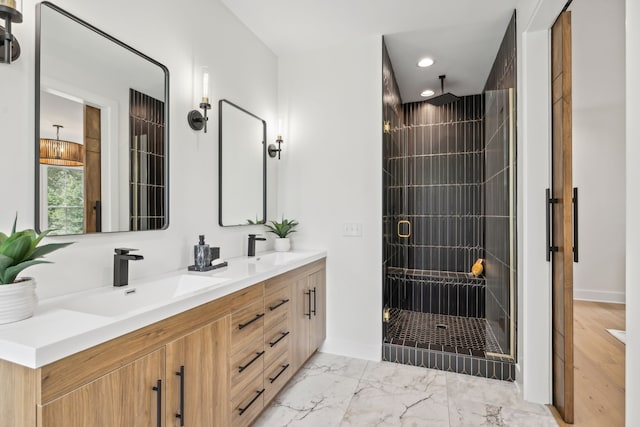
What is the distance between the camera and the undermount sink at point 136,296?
128 cm

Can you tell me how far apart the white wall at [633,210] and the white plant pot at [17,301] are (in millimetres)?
1842

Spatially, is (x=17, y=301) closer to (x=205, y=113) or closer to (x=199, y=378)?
(x=199, y=378)

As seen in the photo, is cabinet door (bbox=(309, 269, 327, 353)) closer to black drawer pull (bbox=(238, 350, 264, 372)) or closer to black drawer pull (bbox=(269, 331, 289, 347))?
black drawer pull (bbox=(269, 331, 289, 347))

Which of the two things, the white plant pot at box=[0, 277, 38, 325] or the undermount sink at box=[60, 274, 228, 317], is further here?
the undermount sink at box=[60, 274, 228, 317]

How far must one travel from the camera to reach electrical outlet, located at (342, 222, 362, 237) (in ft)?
8.90

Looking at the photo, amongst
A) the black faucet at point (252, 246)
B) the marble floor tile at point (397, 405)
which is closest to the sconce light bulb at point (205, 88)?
the black faucet at point (252, 246)

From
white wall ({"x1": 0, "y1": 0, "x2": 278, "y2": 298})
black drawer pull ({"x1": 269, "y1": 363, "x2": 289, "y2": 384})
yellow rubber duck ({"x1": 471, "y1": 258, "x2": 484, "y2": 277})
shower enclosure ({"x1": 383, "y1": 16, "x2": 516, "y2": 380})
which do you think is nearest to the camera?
white wall ({"x1": 0, "y1": 0, "x2": 278, "y2": 298})

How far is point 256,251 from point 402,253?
2069 millimetres

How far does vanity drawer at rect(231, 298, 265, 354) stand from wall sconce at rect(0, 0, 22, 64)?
4.20 feet

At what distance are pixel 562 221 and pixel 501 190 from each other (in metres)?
0.79

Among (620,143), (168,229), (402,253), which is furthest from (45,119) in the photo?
(620,143)

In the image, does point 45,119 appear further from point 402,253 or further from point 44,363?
point 402,253

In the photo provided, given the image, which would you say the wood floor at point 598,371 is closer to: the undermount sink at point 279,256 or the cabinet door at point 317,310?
the cabinet door at point 317,310

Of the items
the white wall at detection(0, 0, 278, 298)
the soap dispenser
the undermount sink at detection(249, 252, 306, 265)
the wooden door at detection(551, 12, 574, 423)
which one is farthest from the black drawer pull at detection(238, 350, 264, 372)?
the wooden door at detection(551, 12, 574, 423)
